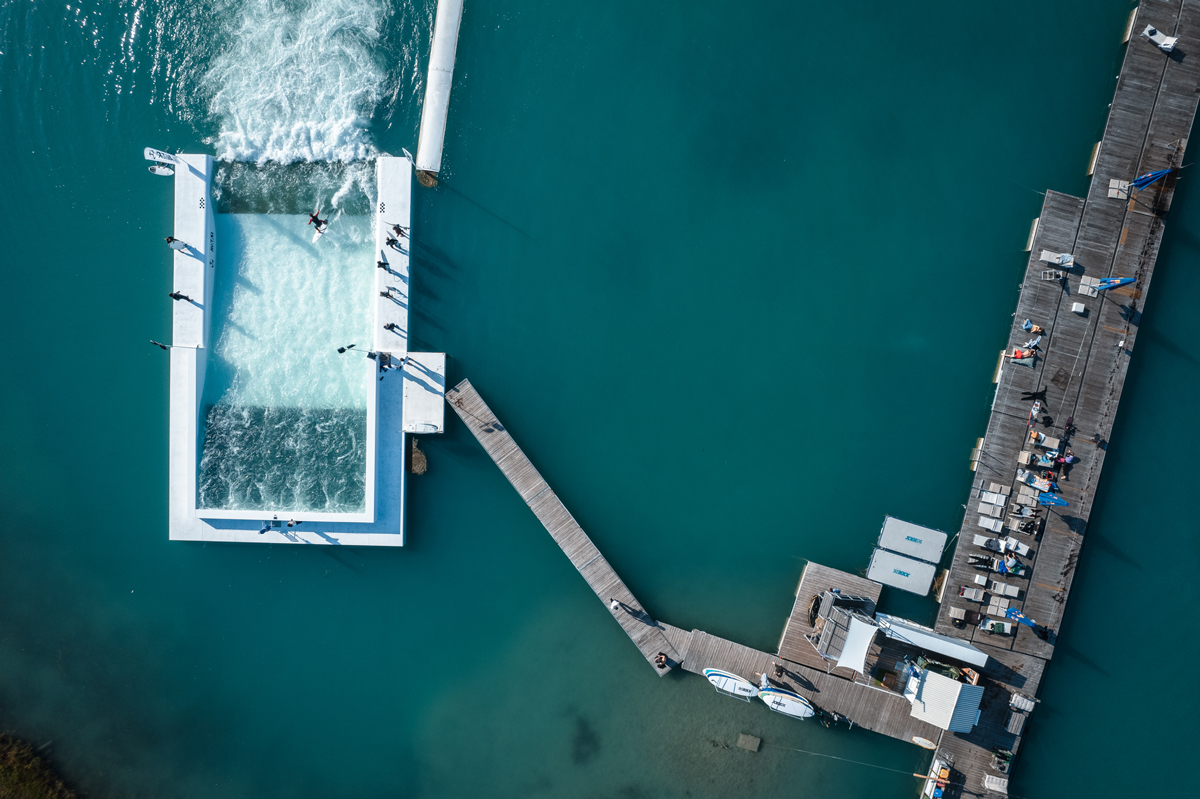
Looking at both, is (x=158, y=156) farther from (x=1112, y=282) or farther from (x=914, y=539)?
(x=1112, y=282)

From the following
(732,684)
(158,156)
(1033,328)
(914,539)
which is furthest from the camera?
(914,539)

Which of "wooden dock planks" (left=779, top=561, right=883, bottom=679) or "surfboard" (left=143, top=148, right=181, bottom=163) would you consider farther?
"wooden dock planks" (left=779, top=561, right=883, bottom=679)

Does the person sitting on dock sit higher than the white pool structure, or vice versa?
the person sitting on dock

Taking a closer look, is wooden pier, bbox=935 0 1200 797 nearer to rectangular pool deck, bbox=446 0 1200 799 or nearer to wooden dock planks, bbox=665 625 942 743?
rectangular pool deck, bbox=446 0 1200 799

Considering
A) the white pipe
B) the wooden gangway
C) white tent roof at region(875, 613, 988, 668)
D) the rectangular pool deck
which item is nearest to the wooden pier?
the rectangular pool deck

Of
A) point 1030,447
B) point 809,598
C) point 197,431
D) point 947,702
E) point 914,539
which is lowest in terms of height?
point 947,702

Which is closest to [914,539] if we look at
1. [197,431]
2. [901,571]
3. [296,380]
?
[901,571]
